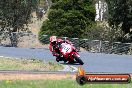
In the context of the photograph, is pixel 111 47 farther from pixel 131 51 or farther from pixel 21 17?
pixel 21 17

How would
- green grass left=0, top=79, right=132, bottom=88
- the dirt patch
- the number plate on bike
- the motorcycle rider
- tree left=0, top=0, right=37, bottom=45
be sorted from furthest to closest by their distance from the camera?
tree left=0, top=0, right=37, bottom=45, the motorcycle rider, the number plate on bike, the dirt patch, green grass left=0, top=79, right=132, bottom=88

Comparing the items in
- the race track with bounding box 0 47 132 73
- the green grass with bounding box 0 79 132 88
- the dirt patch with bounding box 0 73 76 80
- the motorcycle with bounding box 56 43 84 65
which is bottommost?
the race track with bounding box 0 47 132 73

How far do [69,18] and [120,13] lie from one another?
4.79 meters

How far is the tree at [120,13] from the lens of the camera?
37.5 m

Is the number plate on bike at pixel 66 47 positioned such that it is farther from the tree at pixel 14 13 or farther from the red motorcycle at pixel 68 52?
the tree at pixel 14 13

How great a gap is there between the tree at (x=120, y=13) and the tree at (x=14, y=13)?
6.41m

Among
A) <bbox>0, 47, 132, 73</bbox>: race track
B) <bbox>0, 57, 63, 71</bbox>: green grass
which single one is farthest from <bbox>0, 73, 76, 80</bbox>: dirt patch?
<bbox>0, 47, 132, 73</bbox>: race track

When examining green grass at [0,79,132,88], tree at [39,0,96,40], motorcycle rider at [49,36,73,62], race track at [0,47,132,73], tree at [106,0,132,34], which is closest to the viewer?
green grass at [0,79,132,88]

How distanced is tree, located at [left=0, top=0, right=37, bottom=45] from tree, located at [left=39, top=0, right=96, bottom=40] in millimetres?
2152

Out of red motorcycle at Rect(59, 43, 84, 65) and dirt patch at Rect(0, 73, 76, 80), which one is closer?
dirt patch at Rect(0, 73, 76, 80)

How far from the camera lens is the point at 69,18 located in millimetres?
40312

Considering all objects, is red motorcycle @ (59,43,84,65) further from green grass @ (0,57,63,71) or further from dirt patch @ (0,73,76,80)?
dirt patch @ (0,73,76,80)

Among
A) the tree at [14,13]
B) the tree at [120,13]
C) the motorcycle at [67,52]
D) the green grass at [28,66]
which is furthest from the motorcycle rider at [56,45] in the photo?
the tree at [120,13]

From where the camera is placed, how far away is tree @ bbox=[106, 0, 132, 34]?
1476 inches
